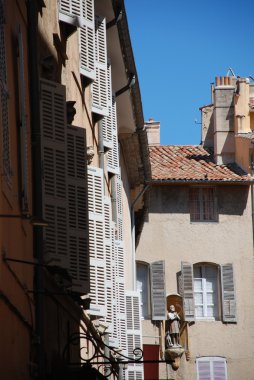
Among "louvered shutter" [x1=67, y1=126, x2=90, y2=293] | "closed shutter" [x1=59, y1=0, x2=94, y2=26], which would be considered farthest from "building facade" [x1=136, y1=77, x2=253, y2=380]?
"louvered shutter" [x1=67, y1=126, x2=90, y2=293]

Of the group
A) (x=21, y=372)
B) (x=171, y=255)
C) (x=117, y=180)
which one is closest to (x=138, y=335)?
(x=117, y=180)

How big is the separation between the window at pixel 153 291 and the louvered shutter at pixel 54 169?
29.5 m

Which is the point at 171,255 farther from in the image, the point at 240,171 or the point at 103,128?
the point at 103,128

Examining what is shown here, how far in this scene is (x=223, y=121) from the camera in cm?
4666

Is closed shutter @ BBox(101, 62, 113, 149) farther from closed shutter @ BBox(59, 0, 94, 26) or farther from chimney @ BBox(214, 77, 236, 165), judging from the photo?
chimney @ BBox(214, 77, 236, 165)

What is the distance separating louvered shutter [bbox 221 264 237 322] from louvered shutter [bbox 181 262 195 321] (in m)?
0.96

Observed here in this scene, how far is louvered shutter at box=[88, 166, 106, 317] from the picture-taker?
1744 centimetres

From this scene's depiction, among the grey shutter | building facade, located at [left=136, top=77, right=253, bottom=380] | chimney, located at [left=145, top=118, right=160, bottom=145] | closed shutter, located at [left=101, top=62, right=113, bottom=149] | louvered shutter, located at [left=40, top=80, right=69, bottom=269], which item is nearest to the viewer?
louvered shutter, located at [left=40, top=80, right=69, bottom=269]

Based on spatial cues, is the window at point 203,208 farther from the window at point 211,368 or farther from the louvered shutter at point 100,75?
the louvered shutter at point 100,75

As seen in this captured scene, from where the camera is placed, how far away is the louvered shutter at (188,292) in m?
43.2

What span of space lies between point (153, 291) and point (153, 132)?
787 centimetres

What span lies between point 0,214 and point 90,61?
31.0 ft

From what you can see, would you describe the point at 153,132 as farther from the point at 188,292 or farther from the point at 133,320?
the point at 133,320

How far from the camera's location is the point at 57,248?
1322cm
